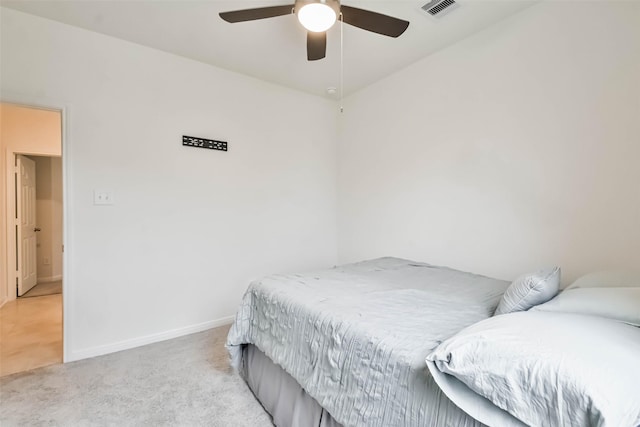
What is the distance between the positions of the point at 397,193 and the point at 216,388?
7.81 feet

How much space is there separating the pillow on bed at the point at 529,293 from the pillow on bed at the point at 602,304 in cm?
4

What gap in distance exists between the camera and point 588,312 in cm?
113

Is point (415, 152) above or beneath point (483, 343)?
above

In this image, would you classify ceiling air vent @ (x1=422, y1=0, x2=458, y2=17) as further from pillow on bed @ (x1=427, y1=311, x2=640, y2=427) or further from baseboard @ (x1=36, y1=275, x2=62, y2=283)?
baseboard @ (x1=36, y1=275, x2=62, y2=283)

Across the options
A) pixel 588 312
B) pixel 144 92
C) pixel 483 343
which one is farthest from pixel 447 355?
pixel 144 92

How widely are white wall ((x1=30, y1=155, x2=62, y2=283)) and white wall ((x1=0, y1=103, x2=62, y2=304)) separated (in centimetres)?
101

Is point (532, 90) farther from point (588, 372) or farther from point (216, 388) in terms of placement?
point (216, 388)

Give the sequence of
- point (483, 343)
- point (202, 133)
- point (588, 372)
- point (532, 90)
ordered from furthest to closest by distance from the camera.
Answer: point (202, 133) → point (532, 90) → point (483, 343) → point (588, 372)

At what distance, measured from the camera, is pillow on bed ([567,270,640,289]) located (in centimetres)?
141

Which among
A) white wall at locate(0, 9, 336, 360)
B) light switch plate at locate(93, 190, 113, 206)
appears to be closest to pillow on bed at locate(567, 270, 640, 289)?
white wall at locate(0, 9, 336, 360)

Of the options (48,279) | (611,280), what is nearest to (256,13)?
(611,280)

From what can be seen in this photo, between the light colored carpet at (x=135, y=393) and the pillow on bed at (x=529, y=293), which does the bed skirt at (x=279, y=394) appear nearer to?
the light colored carpet at (x=135, y=393)

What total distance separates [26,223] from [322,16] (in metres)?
4.96

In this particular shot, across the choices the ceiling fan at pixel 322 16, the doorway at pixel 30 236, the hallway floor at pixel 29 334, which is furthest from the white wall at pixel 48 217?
the ceiling fan at pixel 322 16
